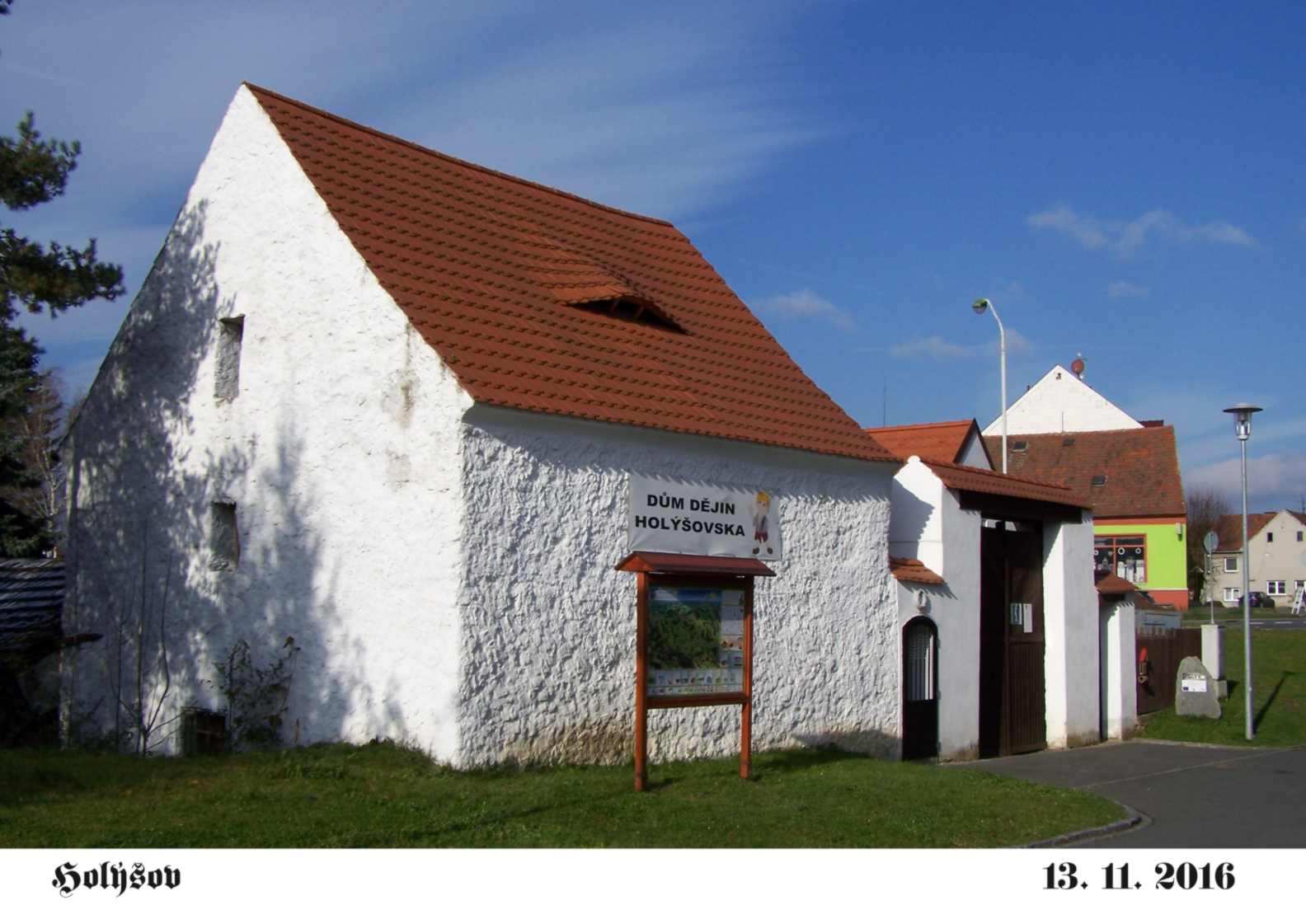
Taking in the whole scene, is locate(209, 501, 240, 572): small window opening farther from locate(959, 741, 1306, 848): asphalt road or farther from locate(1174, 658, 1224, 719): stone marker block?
locate(1174, 658, 1224, 719): stone marker block

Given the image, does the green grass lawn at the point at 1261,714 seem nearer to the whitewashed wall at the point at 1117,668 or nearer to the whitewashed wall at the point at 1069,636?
the whitewashed wall at the point at 1117,668

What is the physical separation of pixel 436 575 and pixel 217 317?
519 cm

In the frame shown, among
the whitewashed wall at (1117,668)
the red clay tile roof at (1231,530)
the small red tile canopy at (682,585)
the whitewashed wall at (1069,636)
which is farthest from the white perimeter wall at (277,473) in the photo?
the red clay tile roof at (1231,530)

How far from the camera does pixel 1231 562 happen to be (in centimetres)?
9569

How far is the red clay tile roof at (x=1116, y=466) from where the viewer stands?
168 ft

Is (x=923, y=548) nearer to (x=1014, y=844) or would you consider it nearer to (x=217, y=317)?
(x=1014, y=844)

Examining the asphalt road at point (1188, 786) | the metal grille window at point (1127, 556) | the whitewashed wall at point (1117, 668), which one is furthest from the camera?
the metal grille window at point (1127, 556)

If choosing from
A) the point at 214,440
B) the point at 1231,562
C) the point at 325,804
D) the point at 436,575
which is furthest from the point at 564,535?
the point at 1231,562

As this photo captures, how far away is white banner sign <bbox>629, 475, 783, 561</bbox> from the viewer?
13.3 meters

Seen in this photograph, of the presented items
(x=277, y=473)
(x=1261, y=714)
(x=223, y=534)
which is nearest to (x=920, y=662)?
(x=277, y=473)

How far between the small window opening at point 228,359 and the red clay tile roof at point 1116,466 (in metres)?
39.6

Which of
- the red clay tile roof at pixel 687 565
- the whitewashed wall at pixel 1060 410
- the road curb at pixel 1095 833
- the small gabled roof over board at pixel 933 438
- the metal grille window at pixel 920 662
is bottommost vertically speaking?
the road curb at pixel 1095 833

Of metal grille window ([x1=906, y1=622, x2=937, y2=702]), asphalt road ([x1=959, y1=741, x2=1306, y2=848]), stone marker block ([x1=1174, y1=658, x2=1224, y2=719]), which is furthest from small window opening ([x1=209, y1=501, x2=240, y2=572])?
stone marker block ([x1=1174, y1=658, x2=1224, y2=719])

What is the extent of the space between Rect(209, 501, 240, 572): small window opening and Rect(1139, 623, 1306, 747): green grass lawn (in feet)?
53.9
